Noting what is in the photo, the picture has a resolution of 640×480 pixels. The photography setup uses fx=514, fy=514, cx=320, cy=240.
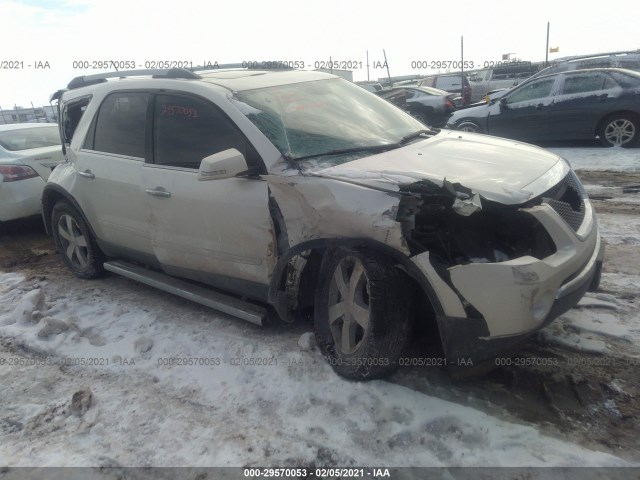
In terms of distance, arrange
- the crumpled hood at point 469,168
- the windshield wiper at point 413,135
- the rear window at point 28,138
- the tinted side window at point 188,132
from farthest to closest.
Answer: the rear window at point 28,138 → the windshield wiper at point 413,135 → the tinted side window at point 188,132 → the crumpled hood at point 469,168

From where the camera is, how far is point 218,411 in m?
2.84

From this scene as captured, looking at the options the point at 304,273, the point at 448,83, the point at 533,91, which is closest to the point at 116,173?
the point at 304,273

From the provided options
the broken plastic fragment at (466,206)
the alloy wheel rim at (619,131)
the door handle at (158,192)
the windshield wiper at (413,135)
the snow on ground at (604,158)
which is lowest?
the snow on ground at (604,158)

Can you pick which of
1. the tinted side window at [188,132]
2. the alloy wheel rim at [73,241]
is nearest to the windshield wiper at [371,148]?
the tinted side window at [188,132]

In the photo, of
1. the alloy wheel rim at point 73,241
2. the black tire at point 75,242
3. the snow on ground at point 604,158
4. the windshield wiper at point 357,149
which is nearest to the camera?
the windshield wiper at point 357,149

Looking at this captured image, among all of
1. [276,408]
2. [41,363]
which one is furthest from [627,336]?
[41,363]

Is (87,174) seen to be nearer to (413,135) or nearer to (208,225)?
(208,225)

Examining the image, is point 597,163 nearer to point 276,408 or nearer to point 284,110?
point 284,110

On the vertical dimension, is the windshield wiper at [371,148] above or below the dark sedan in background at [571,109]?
above

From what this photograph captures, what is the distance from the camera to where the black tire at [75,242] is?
4793 mm

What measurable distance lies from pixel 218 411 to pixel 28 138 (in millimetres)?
5731

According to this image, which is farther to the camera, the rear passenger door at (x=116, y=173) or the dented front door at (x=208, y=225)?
the rear passenger door at (x=116, y=173)

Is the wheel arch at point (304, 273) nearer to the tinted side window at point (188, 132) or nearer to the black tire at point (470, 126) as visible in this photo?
the tinted side window at point (188, 132)

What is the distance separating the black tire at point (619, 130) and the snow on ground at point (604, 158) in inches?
6.3
